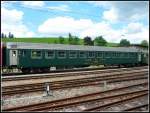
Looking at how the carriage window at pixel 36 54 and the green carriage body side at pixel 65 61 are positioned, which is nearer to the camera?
the green carriage body side at pixel 65 61

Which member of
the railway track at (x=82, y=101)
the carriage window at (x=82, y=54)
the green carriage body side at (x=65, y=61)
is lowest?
the railway track at (x=82, y=101)

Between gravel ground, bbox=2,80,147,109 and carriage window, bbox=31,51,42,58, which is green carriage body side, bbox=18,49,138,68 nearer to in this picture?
carriage window, bbox=31,51,42,58

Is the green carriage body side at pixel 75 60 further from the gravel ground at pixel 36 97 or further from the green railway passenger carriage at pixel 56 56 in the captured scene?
the gravel ground at pixel 36 97

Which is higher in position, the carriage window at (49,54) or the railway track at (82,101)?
the carriage window at (49,54)

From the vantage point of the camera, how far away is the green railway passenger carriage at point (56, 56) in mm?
29922

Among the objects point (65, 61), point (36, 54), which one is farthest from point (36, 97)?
point (65, 61)

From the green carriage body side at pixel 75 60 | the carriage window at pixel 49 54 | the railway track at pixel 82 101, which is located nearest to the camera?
the railway track at pixel 82 101

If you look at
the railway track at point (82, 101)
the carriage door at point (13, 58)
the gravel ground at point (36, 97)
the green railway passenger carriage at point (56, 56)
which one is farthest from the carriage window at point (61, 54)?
the railway track at point (82, 101)

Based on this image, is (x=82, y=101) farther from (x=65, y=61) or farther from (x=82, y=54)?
(x=82, y=54)

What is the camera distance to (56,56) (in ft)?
110

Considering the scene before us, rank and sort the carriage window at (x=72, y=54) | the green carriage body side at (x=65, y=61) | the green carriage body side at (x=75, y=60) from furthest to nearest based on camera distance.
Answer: the carriage window at (x=72, y=54) → the green carriage body side at (x=65, y=61) → the green carriage body side at (x=75, y=60)

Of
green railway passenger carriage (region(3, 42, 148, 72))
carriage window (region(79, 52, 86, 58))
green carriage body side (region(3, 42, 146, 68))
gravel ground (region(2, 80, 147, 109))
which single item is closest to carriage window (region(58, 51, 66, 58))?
green railway passenger carriage (region(3, 42, 148, 72))

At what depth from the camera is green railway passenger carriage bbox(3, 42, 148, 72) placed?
29922 millimetres

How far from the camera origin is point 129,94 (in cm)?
1778
